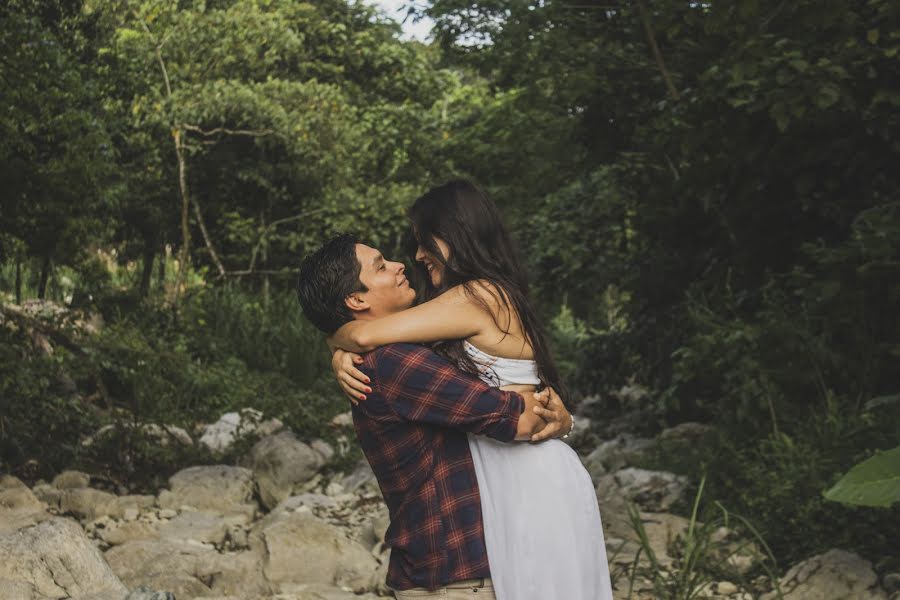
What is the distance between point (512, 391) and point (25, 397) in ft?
17.9

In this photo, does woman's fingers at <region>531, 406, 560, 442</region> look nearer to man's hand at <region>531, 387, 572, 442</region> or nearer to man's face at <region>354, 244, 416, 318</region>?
man's hand at <region>531, 387, 572, 442</region>

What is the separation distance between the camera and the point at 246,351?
11570 millimetres

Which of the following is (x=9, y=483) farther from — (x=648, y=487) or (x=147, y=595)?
(x=648, y=487)

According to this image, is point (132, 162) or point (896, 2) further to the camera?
point (132, 162)

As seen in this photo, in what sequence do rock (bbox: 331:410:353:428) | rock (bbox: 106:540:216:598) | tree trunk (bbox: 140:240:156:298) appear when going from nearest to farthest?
1. rock (bbox: 106:540:216:598)
2. rock (bbox: 331:410:353:428)
3. tree trunk (bbox: 140:240:156:298)

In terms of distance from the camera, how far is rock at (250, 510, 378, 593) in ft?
16.4

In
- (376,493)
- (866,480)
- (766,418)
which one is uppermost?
(866,480)

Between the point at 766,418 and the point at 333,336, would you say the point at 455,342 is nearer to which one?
the point at 333,336

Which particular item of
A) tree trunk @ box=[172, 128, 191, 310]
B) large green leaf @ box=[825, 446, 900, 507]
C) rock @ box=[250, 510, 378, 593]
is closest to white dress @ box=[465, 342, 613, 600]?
large green leaf @ box=[825, 446, 900, 507]

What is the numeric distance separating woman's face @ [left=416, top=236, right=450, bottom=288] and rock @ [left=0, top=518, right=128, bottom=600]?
2247mm

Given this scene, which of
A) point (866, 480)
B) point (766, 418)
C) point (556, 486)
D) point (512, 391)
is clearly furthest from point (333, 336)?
point (766, 418)

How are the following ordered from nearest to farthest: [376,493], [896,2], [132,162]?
1. [896,2]
2. [376,493]
3. [132,162]

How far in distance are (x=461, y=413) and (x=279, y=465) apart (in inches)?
223

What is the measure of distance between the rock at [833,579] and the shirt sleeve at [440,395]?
2860mm
